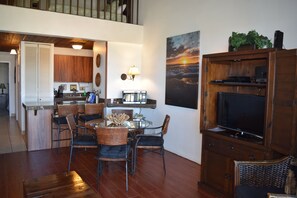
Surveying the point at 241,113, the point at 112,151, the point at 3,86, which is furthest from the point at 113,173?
the point at 3,86

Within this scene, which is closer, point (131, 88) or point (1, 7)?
point (1, 7)

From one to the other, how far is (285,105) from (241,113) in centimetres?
73

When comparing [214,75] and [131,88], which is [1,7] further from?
[214,75]

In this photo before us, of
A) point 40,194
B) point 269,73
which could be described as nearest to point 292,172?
point 269,73

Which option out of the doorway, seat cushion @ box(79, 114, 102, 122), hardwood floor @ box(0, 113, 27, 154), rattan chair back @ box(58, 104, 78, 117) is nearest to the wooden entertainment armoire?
seat cushion @ box(79, 114, 102, 122)

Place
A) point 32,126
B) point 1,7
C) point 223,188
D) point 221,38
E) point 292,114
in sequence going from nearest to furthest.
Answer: point 292,114 → point 223,188 → point 221,38 → point 1,7 → point 32,126

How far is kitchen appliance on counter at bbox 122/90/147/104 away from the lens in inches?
222

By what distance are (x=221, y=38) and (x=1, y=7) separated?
3896 mm

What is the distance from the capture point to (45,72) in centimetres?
692

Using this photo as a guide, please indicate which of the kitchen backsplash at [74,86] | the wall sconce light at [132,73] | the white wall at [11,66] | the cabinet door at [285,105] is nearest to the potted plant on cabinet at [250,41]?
the cabinet door at [285,105]

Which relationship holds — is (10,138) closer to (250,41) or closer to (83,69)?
(83,69)

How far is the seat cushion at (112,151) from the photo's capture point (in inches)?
129

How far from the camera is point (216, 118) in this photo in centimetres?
354

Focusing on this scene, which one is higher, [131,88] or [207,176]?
[131,88]
